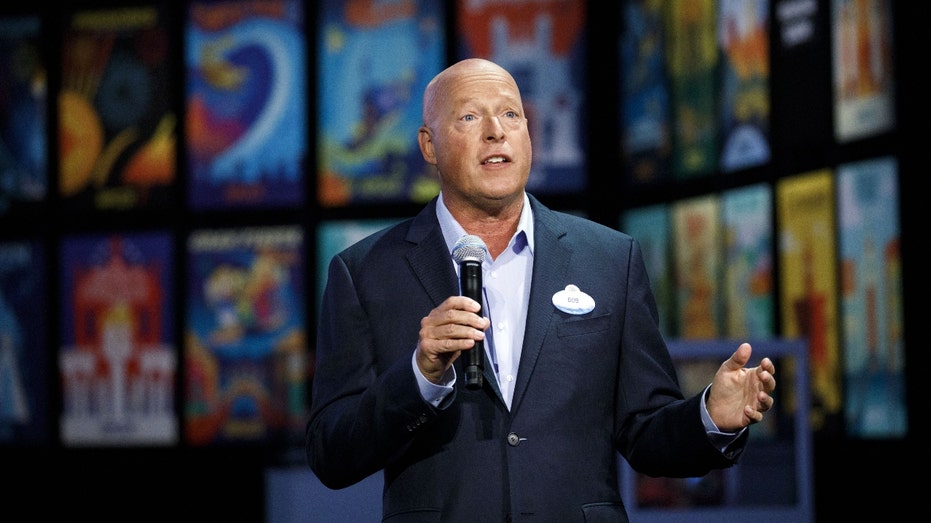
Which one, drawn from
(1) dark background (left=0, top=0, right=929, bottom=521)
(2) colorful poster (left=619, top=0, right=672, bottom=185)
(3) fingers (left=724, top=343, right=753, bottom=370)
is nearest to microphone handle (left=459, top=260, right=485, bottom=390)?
(3) fingers (left=724, top=343, right=753, bottom=370)

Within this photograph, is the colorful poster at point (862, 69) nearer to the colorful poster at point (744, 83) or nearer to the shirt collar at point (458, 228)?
the colorful poster at point (744, 83)

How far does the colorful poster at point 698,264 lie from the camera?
684 cm

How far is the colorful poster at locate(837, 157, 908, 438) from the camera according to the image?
5.32m

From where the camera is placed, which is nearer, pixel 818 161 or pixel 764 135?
pixel 818 161

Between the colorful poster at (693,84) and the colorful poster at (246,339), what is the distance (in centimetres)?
276

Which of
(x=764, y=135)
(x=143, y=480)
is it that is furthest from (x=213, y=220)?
(x=764, y=135)

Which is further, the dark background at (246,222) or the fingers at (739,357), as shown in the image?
the dark background at (246,222)

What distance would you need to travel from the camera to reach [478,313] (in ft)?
6.42

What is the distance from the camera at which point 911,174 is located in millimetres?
5273

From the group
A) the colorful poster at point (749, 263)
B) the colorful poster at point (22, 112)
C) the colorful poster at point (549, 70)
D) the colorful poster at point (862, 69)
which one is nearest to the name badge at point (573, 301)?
the colorful poster at point (862, 69)

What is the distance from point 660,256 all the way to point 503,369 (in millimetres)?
5338

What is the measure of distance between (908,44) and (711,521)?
221 centimetres

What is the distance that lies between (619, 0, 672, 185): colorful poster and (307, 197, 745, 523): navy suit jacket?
5.20 metres

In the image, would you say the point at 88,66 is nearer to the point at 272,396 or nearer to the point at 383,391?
the point at 272,396
